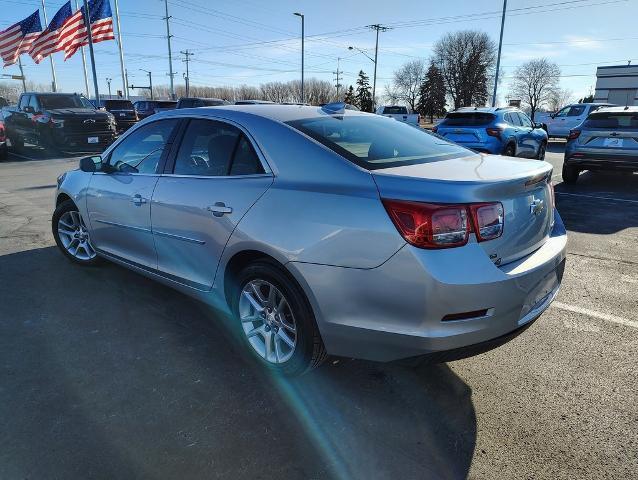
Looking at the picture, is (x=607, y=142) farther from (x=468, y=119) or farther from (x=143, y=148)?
(x=143, y=148)

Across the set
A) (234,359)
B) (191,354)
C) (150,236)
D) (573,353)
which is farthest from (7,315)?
(573,353)

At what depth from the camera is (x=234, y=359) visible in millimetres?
3133

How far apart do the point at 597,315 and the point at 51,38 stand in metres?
31.9

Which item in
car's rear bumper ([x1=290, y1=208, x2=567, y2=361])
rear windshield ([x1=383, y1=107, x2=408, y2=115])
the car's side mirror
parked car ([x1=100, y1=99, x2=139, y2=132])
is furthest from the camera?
rear windshield ([x1=383, y1=107, x2=408, y2=115])

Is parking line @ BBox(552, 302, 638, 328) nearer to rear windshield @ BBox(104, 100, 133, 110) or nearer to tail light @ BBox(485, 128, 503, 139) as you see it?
tail light @ BBox(485, 128, 503, 139)

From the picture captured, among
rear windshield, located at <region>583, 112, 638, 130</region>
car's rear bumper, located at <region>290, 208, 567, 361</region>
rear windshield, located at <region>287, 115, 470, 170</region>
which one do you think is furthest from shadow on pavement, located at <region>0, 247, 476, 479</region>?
rear windshield, located at <region>583, 112, 638, 130</region>

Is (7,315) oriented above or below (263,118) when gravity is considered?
below

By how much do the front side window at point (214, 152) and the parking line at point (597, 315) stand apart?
283 centimetres

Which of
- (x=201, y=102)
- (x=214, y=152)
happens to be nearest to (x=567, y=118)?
(x=201, y=102)

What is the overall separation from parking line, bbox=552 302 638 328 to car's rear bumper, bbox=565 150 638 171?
6.54 metres

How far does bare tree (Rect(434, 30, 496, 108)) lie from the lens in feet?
243

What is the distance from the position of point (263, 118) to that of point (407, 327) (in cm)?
163

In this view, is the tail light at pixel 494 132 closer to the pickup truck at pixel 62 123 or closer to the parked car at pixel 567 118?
the pickup truck at pixel 62 123

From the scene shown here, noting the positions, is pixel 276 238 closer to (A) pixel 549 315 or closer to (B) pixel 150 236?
(B) pixel 150 236
